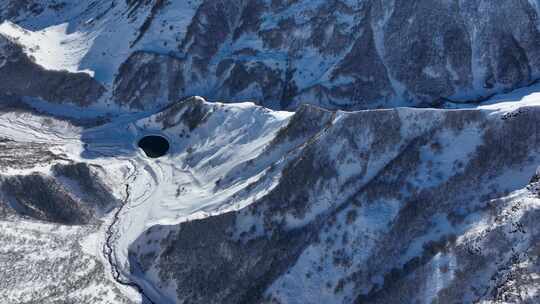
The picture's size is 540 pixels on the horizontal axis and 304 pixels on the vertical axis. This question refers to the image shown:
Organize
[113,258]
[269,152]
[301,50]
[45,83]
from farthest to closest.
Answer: [301,50]
[45,83]
[269,152]
[113,258]

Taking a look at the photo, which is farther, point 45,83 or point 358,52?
point 45,83

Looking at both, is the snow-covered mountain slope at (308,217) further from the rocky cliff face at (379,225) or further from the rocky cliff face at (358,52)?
the rocky cliff face at (358,52)

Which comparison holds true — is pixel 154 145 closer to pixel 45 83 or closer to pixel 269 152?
pixel 269 152

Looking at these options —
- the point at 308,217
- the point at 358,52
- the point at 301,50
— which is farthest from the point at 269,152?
the point at 358,52

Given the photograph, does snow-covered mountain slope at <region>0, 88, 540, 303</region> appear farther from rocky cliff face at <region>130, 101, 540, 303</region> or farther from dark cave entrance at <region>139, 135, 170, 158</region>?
dark cave entrance at <region>139, 135, 170, 158</region>

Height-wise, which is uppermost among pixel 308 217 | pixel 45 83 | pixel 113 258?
pixel 45 83

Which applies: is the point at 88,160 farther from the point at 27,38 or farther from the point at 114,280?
the point at 27,38
